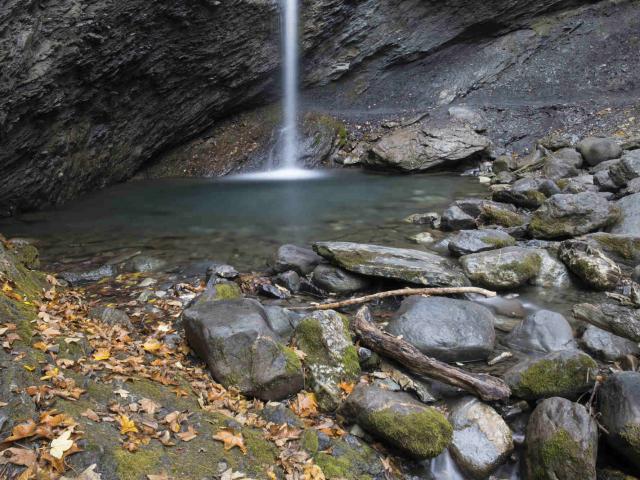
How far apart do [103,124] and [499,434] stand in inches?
541

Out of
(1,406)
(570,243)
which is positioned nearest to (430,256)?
(570,243)

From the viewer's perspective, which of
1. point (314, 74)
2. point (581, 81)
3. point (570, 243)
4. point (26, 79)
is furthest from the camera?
point (314, 74)

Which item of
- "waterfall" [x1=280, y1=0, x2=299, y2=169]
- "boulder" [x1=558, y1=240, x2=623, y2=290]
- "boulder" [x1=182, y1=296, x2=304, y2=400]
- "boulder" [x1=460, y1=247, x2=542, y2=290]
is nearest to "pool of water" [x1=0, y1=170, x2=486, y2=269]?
"boulder" [x1=460, y1=247, x2=542, y2=290]

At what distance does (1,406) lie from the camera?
2857mm

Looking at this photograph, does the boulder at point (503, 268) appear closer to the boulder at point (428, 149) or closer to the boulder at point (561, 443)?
the boulder at point (561, 443)

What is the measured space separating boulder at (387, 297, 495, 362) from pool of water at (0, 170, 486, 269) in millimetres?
3285

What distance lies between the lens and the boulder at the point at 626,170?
1063 centimetres

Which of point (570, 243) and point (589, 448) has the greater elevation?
point (589, 448)

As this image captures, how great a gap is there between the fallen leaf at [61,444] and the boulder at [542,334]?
4.19 metres

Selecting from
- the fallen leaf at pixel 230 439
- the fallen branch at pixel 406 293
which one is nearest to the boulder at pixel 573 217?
the fallen branch at pixel 406 293

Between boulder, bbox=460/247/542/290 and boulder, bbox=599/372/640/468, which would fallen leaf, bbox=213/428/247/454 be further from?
boulder, bbox=460/247/542/290

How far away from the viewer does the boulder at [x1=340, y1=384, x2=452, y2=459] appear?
137 inches

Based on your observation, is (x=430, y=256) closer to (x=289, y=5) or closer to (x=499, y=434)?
(x=499, y=434)

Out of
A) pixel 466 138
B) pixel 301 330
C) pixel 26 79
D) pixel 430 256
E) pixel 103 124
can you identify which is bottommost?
pixel 466 138
